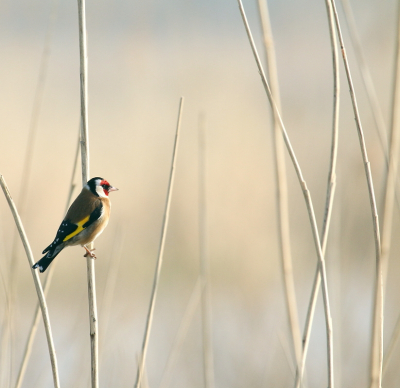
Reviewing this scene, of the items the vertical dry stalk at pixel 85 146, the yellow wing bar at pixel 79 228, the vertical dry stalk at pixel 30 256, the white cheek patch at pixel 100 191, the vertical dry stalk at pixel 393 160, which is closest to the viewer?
the vertical dry stalk at pixel 30 256

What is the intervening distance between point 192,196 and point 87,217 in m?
4.11

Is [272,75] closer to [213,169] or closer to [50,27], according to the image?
[50,27]

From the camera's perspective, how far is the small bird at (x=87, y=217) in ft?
10.1

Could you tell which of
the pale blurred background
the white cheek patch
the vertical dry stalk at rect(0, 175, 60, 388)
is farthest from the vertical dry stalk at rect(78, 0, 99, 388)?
the white cheek patch

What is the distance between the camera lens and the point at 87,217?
322 centimetres

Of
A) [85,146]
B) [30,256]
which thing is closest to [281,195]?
[85,146]

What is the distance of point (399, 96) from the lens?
2.41 m

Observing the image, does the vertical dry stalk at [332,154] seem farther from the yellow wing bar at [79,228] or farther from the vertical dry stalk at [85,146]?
the yellow wing bar at [79,228]

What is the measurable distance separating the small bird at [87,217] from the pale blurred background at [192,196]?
0.23m

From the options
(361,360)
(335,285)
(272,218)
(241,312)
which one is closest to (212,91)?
(272,218)

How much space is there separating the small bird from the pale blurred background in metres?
0.23

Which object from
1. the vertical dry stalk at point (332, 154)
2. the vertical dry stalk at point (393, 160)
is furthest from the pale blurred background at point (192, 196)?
A: the vertical dry stalk at point (332, 154)

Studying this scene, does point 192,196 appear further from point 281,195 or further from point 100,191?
point 281,195

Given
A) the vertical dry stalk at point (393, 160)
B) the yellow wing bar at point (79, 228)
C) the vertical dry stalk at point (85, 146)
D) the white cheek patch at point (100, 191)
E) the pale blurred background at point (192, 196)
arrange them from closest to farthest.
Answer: the vertical dry stalk at point (85, 146) → the vertical dry stalk at point (393, 160) → the yellow wing bar at point (79, 228) → the white cheek patch at point (100, 191) → the pale blurred background at point (192, 196)
